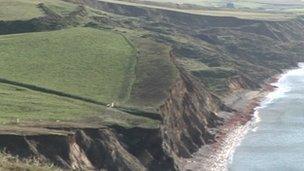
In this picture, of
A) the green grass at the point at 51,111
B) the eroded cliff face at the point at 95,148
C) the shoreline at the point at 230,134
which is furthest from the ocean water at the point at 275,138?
the green grass at the point at 51,111

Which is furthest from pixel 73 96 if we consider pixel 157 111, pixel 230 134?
pixel 230 134

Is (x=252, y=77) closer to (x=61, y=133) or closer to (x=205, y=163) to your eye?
(x=205, y=163)

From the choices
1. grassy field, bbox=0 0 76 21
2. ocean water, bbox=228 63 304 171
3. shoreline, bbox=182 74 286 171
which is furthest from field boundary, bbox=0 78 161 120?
grassy field, bbox=0 0 76 21

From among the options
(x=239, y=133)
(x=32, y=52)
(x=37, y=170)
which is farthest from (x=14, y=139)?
(x=239, y=133)

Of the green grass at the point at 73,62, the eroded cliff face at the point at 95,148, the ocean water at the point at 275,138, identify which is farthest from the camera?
the green grass at the point at 73,62

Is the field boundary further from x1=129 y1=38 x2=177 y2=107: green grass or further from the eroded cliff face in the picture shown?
the eroded cliff face

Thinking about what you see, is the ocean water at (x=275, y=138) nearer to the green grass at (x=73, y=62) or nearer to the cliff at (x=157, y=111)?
the cliff at (x=157, y=111)

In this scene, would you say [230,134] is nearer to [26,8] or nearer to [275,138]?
[275,138]
